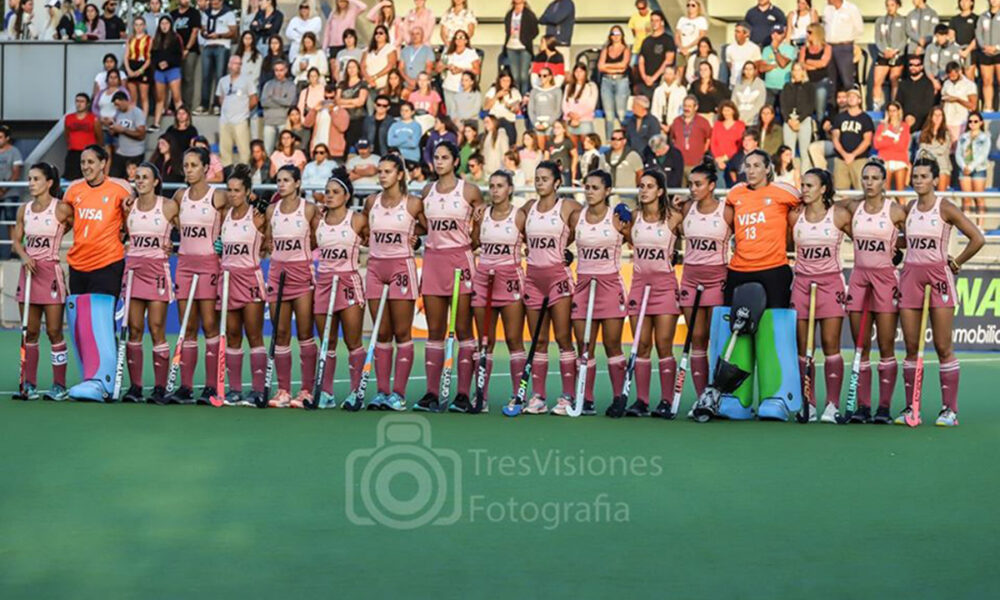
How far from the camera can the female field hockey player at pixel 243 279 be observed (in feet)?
43.2

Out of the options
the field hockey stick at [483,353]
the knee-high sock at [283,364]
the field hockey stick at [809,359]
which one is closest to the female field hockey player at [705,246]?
the field hockey stick at [809,359]

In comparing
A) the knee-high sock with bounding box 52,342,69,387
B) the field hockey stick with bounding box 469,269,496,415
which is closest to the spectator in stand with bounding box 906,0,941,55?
the field hockey stick with bounding box 469,269,496,415

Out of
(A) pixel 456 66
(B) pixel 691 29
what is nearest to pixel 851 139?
(B) pixel 691 29

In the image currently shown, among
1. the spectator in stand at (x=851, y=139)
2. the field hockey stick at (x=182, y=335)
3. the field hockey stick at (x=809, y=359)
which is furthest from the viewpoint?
the spectator in stand at (x=851, y=139)

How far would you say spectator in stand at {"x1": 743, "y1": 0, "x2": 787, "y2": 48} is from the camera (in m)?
22.5

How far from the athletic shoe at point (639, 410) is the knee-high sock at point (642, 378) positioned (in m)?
0.04

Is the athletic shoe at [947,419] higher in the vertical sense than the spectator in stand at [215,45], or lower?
lower

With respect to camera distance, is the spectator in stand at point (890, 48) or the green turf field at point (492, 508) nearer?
the green turf field at point (492, 508)

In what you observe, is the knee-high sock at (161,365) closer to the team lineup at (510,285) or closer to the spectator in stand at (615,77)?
the team lineup at (510,285)

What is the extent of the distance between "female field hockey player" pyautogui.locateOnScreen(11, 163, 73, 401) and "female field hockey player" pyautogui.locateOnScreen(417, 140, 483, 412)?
310 centimetres

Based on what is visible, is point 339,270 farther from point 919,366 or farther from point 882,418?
point 919,366

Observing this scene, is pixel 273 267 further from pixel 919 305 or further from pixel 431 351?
pixel 919 305

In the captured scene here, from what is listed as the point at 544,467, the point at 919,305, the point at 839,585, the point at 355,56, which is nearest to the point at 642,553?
the point at 839,585

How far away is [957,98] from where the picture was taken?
69.1 feet
